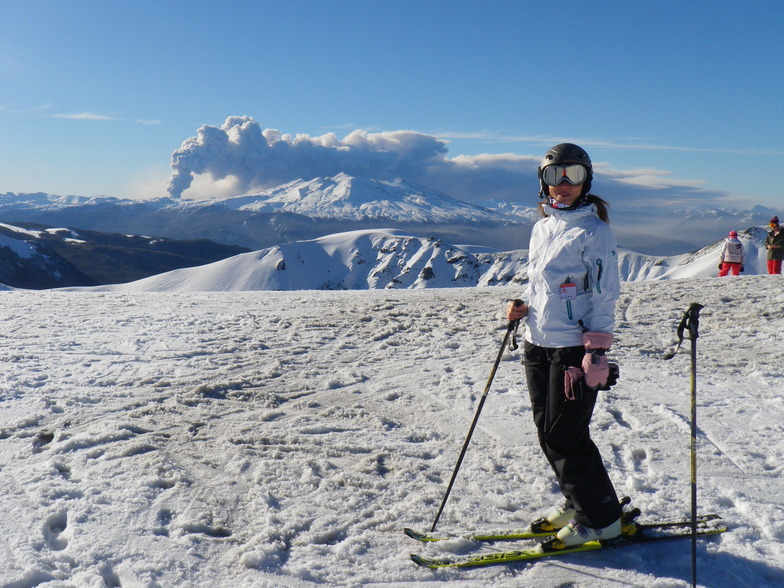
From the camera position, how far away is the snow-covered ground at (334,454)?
361 cm

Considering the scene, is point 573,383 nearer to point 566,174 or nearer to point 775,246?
point 566,174

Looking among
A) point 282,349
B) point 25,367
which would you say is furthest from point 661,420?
point 25,367

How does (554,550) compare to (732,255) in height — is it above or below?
below

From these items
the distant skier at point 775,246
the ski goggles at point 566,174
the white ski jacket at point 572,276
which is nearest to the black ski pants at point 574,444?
the white ski jacket at point 572,276

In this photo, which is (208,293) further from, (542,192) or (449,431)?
(542,192)

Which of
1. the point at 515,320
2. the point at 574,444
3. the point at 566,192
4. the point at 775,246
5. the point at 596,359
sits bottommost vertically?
the point at 574,444

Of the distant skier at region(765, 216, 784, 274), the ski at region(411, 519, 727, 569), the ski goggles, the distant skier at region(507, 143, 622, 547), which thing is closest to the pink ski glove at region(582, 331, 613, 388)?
the distant skier at region(507, 143, 622, 547)

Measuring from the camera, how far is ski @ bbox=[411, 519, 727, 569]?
3617mm

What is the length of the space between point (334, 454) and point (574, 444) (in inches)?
96.9

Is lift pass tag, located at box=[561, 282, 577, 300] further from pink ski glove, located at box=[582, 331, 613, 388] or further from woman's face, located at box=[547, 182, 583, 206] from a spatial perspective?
woman's face, located at box=[547, 182, 583, 206]

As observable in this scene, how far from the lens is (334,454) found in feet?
Answer: 17.3

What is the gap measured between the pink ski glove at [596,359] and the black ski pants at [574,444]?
0.54 feet

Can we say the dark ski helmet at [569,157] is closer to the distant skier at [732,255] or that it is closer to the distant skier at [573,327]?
the distant skier at [573,327]

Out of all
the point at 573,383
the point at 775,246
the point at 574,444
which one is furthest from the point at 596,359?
the point at 775,246
